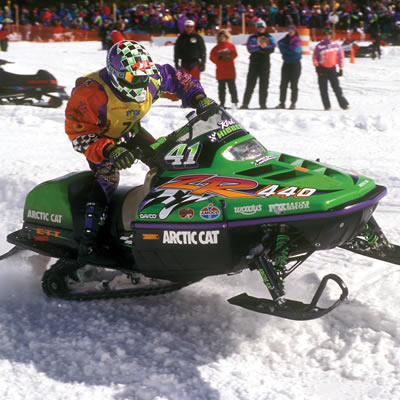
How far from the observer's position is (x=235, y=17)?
2445 centimetres

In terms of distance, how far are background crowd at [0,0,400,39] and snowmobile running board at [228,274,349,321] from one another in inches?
A: 675

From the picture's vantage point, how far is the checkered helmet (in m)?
4.05

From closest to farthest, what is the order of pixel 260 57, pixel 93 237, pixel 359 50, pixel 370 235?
pixel 370 235 < pixel 93 237 < pixel 260 57 < pixel 359 50

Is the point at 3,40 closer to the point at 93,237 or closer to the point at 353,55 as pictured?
the point at 353,55

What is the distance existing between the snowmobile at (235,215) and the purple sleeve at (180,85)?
0.69 metres

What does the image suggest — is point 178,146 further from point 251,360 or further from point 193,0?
point 193,0

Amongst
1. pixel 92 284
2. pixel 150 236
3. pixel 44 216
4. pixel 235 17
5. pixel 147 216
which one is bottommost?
pixel 92 284

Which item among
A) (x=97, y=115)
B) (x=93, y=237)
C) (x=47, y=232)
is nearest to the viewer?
(x=97, y=115)

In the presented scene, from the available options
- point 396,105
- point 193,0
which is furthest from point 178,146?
point 193,0

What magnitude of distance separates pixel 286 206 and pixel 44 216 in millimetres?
2006

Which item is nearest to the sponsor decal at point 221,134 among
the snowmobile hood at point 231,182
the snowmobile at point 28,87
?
the snowmobile hood at point 231,182

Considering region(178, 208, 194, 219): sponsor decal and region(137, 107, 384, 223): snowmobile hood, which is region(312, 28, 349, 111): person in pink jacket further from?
region(178, 208, 194, 219): sponsor decal

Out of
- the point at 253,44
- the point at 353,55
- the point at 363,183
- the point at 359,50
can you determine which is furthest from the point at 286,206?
the point at 359,50

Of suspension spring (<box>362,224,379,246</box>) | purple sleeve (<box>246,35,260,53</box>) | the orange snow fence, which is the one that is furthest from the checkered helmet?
the orange snow fence
